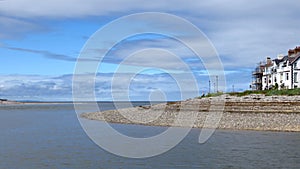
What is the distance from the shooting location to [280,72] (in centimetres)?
6950

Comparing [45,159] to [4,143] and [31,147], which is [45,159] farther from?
[4,143]

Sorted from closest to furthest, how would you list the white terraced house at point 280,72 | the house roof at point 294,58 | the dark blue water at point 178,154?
the dark blue water at point 178,154, the house roof at point 294,58, the white terraced house at point 280,72

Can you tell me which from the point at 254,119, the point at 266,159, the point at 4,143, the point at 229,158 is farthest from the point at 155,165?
the point at 254,119

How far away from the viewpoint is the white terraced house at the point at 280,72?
64.8m

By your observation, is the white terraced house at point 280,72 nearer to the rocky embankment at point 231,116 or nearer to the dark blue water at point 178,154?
the rocky embankment at point 231,116

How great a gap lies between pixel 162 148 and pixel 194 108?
2572cm

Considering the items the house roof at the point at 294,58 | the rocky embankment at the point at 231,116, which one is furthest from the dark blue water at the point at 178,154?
the house roof at the point at 294,58

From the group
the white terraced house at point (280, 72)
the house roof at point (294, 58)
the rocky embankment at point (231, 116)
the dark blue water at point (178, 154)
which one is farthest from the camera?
the white terraced house at point (280, 72)

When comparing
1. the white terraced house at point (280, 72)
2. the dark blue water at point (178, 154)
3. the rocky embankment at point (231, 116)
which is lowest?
the dark blue water at point (178, 154)

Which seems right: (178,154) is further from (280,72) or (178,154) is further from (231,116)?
(280,72)

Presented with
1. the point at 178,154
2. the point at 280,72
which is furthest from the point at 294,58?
the point at 178,154

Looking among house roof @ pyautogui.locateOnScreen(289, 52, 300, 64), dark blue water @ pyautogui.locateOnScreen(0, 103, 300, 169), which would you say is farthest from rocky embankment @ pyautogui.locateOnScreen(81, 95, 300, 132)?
house roof @ pyautogui.locateOnScreen(289, 52, 300, 64)

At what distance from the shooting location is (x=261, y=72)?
81250mm

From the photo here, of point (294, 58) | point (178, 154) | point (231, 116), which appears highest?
point (294, 58)
